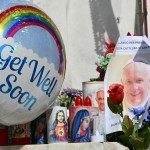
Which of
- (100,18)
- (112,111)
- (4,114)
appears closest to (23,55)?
(4,114)

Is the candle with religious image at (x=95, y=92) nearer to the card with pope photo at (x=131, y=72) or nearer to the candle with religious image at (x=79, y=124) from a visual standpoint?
the card with pope photo at (x=131, y=72)

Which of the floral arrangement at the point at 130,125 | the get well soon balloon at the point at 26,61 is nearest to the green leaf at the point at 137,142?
the floral arrangement at the point at 130,125

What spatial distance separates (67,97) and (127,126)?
35cm

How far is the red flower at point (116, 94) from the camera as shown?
2.23 metres

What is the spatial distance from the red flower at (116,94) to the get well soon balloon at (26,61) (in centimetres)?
29

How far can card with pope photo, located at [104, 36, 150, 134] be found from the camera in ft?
7.61

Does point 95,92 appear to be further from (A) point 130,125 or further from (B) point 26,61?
(B) point 26,61

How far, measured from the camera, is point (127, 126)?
221 cm

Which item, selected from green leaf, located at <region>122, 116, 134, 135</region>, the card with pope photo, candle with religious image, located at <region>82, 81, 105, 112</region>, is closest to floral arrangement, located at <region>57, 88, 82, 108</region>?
candle with religious image, located at <region>82, 81, 105, 112</region>

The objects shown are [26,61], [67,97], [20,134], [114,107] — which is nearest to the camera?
[26,61]

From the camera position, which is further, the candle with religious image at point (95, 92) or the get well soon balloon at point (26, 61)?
the candle with religious image at point (95, 92)

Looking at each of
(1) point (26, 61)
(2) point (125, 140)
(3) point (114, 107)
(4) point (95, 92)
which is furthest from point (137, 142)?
(1) point (26, 61)

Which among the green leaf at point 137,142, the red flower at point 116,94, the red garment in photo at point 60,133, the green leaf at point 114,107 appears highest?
the red flower at point 116,94

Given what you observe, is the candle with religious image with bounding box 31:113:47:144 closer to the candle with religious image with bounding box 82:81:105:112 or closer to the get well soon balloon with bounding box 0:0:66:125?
the get well soon balloon with bounding box 0:0:66:125
